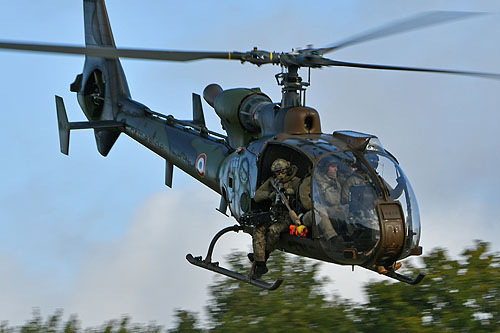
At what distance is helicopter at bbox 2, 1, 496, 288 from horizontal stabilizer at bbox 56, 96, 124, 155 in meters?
0.90

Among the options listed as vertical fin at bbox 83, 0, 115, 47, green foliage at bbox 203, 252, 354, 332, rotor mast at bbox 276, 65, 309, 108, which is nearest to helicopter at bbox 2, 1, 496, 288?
rotor mast at bbox 276, 65, 309, 108

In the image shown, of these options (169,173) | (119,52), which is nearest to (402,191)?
(119,52)

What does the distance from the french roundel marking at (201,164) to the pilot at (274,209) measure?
10.0ft

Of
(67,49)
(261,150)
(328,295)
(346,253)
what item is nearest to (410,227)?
(346,253)

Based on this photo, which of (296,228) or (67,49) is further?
(296,228)

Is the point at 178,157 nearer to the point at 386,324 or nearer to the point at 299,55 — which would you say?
the point at 299,55

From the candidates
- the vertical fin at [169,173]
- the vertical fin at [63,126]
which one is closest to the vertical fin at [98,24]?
the vertical fin at [63,126]

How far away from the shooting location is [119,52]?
1191cm

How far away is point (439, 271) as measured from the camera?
27859 millimetres

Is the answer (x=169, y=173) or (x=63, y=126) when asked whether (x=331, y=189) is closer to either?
(x=169, y=173)

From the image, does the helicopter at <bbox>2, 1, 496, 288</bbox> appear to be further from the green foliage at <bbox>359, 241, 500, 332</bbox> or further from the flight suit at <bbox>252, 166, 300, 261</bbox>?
the green foliage at <bbox>359, 241, 500, 332</bbox>

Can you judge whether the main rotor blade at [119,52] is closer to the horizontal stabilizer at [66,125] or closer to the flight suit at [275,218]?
the flight suit at [275,218]

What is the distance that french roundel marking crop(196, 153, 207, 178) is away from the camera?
54.0 ft

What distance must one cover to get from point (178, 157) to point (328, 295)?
45.2 feet
